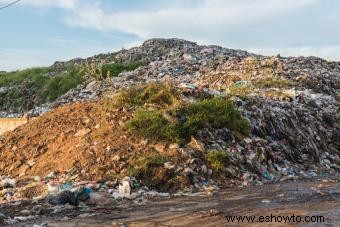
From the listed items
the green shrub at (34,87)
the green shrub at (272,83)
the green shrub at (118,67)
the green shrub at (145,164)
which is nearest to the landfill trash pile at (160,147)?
the green shrub at (145,164)

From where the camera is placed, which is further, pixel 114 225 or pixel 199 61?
pixel 199 61

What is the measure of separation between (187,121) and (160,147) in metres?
0.67

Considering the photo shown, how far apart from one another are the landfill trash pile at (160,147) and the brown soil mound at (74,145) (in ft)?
0.06

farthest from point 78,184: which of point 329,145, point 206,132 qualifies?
point 329,145

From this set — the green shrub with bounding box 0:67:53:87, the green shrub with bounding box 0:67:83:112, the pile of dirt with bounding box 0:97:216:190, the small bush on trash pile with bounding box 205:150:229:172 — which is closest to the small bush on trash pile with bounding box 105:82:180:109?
the pile of dirt with bounding box 0:97:216:190

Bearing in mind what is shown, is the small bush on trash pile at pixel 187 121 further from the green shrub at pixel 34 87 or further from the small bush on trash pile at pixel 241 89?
the green shrub at pixel 34 87

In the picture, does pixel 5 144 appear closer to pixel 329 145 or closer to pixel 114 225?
pixel 114 225

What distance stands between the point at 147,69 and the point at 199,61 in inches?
67.3

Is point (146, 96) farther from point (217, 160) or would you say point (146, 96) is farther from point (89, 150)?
point (217, 160)

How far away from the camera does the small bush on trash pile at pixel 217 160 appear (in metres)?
A: 7.48

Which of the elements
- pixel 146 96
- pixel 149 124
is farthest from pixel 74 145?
pixel 146 96

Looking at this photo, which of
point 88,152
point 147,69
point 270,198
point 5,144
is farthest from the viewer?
point 147,69

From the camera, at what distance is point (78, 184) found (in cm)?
686

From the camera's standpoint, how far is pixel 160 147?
780cm
